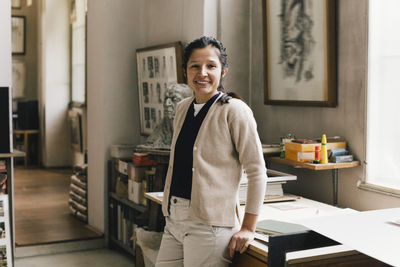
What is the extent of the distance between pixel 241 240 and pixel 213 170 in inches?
11.6

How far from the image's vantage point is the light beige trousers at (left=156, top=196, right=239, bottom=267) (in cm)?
222

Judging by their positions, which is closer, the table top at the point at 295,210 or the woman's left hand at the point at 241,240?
the woman's left hand at the point at 241,240

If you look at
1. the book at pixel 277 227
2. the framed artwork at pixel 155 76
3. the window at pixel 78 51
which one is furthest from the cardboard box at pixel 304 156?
the window at pixel 78 51

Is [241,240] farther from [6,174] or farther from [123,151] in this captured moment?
[123,151]

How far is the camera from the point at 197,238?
7.37ft

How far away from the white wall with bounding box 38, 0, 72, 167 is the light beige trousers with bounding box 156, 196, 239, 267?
291 inches

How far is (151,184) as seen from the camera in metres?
4.47

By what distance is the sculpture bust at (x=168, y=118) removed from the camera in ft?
12.7

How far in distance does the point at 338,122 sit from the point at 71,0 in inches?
266

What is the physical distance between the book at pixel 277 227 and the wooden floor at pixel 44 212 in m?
2.91

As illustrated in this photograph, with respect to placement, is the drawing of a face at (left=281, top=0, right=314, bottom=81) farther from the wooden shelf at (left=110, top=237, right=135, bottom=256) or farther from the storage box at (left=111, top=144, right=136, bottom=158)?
the wooden shelf at (left=110, top=237, right=135, bottom=256)

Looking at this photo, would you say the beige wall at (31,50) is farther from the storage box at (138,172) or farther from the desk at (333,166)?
the desk at (333,166)

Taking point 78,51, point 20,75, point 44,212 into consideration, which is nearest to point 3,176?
point 44,212

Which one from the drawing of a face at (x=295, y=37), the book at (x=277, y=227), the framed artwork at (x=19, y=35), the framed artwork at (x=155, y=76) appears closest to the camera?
the book at (x=277, y=227)
